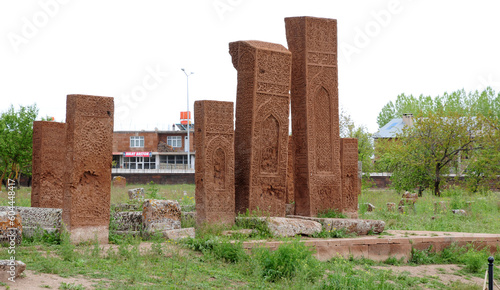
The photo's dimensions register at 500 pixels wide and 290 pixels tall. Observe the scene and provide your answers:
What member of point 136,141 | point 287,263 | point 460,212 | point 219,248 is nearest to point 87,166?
point 219,248

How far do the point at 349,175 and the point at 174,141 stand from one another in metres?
44.3

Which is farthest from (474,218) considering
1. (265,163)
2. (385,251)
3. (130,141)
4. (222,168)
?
(130,141)

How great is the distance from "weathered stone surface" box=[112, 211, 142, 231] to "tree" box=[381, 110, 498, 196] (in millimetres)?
17224

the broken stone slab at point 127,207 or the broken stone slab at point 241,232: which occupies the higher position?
the broken stone slab at point 127,207

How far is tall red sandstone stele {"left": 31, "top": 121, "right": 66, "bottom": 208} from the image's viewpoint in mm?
10750

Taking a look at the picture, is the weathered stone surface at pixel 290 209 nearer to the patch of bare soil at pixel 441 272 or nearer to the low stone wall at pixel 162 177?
the patch of bare soil at pixel 441 272

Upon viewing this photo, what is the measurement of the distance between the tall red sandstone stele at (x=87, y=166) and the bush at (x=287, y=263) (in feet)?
8.79

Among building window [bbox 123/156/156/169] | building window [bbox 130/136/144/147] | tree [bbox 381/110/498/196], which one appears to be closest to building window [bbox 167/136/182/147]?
building window [bbox 123/156/156/169]

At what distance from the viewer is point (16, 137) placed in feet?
97.7

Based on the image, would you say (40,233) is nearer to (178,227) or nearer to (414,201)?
(178,227)

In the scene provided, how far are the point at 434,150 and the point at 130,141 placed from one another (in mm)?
36955

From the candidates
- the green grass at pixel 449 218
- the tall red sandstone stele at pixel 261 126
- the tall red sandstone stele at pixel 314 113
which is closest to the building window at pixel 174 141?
A: the green grass at pixel 449 218

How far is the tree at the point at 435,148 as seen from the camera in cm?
2342

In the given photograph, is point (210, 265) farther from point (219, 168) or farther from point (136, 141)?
point (136, 141)
